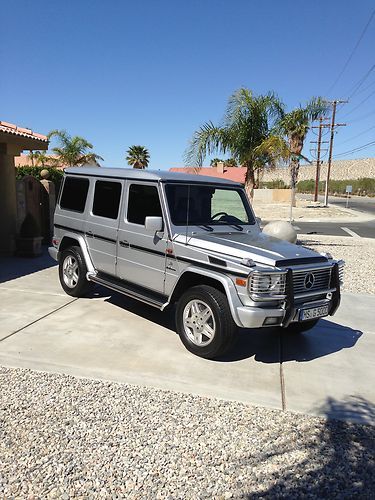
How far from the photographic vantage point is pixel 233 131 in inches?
537

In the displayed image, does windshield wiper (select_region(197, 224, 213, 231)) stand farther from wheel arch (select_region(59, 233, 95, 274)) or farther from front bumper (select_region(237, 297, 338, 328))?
wheel arch (select_region(59, 233, 95, 274))

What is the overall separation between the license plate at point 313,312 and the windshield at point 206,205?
64.0 inches

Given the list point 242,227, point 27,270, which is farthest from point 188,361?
point 27,270

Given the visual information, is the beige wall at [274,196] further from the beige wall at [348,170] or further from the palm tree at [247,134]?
the beige wall at [348,170]

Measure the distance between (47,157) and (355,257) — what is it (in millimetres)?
26634

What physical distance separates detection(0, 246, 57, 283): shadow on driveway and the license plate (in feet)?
18.3

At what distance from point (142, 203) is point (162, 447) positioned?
10.2 feet

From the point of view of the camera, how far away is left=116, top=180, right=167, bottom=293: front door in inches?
200

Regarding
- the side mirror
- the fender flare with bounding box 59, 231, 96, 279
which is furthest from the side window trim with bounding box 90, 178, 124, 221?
the side mirror

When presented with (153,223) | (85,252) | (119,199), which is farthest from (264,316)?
(85,252)

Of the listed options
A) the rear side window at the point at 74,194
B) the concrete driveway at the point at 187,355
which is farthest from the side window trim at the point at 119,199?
the concrete driveway at the point at 187,355

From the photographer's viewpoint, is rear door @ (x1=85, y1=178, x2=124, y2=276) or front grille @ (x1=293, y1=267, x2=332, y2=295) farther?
rear door @ (x1=85, y1=178, x2=124, y2=276)

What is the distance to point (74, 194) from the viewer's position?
22.1 ft

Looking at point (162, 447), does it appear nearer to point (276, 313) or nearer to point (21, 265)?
point (276, 313)
